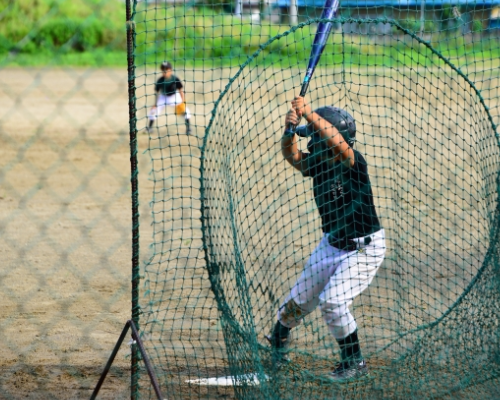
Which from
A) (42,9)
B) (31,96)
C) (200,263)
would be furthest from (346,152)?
(31,96)

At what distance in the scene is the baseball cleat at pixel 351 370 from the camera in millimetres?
3936

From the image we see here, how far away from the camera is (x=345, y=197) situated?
13.4ft

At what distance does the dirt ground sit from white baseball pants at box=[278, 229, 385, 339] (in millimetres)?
135

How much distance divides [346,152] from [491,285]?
1.02 meters

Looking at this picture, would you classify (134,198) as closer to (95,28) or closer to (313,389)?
(313,389)

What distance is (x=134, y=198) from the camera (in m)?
3.34

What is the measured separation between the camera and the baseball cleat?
394 cm

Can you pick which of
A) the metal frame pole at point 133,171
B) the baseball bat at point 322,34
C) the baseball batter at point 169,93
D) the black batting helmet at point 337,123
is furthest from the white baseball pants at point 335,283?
the baseball batter at point 169,93

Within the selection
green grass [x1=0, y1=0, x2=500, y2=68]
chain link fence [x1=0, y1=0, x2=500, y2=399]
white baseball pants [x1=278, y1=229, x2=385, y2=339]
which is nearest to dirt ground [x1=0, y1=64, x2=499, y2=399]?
chain link fence [x1=0, y1=0, x2=500, y2=399]

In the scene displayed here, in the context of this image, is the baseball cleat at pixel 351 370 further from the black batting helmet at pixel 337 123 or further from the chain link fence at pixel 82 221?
the black batting helmet at pixel 337 123

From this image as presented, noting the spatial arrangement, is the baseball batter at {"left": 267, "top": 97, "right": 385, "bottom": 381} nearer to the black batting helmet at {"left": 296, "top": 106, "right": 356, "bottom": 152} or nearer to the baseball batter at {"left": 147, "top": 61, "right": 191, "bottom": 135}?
the black batting helmet at {"left": 296, "top": 106, "right": 356, "bottom": 152}

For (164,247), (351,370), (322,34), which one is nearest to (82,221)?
(164,247)

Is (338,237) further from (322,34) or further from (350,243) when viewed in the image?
(322,34)

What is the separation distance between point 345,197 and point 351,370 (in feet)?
3.07
